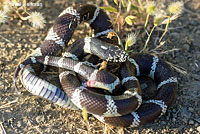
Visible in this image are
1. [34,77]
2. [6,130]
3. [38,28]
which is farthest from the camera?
[38,28]

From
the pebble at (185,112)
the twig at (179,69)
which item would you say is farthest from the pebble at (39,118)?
the twig at (179,69)

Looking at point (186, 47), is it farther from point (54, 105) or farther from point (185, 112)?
point (54, 105)

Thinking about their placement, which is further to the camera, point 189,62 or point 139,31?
point 139,31

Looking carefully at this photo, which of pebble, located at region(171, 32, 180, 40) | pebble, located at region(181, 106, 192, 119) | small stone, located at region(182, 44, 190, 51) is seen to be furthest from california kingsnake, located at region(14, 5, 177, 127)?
pebble, located at region(171, 32, 180, 40)

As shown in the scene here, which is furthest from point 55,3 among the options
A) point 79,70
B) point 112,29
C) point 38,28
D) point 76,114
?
point 76,114

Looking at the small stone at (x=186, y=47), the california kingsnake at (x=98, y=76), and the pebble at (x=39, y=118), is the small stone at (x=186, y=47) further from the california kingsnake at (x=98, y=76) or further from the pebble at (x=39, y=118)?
the pebble at (x=39, y=118)

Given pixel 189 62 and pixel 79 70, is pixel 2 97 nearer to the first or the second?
pixel 79 70
